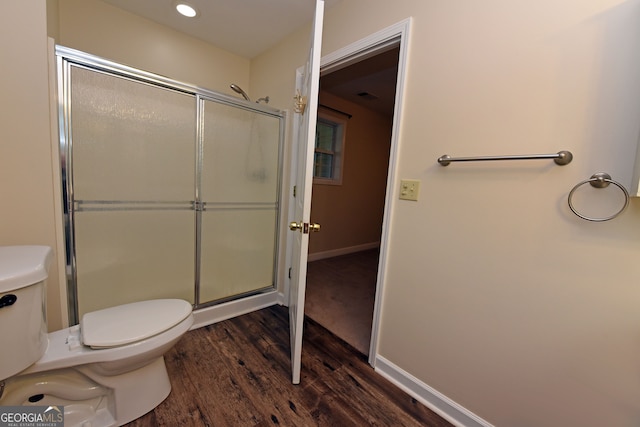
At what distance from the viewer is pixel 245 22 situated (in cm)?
188

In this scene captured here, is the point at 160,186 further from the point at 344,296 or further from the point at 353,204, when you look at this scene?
the point at 353,204

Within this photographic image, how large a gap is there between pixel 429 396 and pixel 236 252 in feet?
5.20

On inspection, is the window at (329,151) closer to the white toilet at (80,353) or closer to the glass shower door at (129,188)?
the glass shower door at (129,188)

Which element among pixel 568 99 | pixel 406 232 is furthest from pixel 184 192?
pixel 568 99

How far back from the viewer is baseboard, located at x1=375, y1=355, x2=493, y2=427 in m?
1.15

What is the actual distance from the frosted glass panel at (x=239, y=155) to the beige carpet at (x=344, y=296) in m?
1.07

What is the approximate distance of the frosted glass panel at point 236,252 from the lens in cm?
187

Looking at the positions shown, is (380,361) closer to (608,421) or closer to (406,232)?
(406,232)

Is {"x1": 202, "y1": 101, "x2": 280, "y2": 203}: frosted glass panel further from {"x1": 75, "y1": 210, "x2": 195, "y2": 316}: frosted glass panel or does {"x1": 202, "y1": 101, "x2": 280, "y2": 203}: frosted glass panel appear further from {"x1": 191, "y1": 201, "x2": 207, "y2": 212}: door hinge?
{"x1": 75, "y1": 210, "x2": 195, "y2": 316}: frosted glass panel

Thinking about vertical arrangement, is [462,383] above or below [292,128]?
below

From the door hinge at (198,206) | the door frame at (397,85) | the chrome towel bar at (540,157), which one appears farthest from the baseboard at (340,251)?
the chrome towel bar at (540,157)

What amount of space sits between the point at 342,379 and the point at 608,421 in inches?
41.5

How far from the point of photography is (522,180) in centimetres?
97

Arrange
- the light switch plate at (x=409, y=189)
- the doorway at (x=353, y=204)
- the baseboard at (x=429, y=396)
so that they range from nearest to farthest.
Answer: the baseboard at (x=429, y=396), the light switch plate at (x=409, y=189), the doorway at (x=353, y=204)
